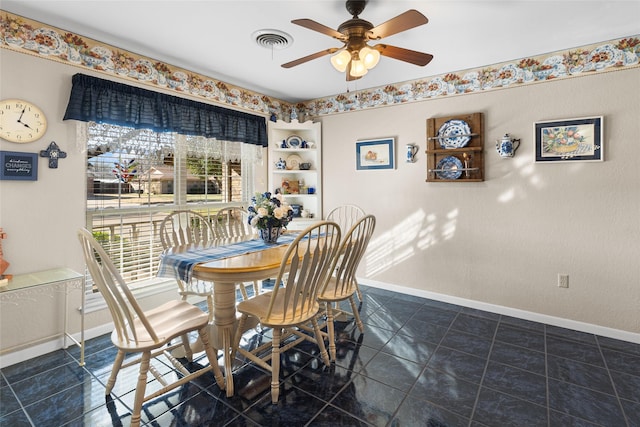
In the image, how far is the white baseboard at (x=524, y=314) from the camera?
2832mm

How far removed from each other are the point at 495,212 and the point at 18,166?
4.10 m

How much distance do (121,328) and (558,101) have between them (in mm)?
3841

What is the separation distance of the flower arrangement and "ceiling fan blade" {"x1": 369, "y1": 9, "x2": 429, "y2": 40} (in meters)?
1.41

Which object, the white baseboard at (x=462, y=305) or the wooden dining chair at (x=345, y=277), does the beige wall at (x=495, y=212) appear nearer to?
the white baseboard at (x=462, y=305)

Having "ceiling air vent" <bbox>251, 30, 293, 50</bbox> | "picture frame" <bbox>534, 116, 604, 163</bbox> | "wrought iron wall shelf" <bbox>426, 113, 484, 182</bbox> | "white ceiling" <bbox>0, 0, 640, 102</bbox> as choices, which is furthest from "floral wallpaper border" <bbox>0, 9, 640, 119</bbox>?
"ceiling air vent" <bbox>251, 30, 293, 50</bbox>

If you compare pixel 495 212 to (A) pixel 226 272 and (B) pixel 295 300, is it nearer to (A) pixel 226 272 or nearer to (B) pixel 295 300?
(B) pixel 295 300

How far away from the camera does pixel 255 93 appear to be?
4.21 meters

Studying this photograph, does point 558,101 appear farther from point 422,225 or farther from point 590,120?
point 422,225

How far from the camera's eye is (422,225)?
3.82 metres

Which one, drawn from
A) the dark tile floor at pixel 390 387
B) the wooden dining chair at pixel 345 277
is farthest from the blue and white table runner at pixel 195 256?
the dark tile floor at pixel 390 387

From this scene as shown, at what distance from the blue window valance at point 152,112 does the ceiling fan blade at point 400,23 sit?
2.15m

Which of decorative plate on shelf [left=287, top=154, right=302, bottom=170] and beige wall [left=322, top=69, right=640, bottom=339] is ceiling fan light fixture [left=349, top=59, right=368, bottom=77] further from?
decorative plate on shelf [left=287, top=154, right=302, bottom=170]

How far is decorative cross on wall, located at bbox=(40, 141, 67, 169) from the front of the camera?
99.7 inches

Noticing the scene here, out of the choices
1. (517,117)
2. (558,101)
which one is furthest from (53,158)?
(558,101)
